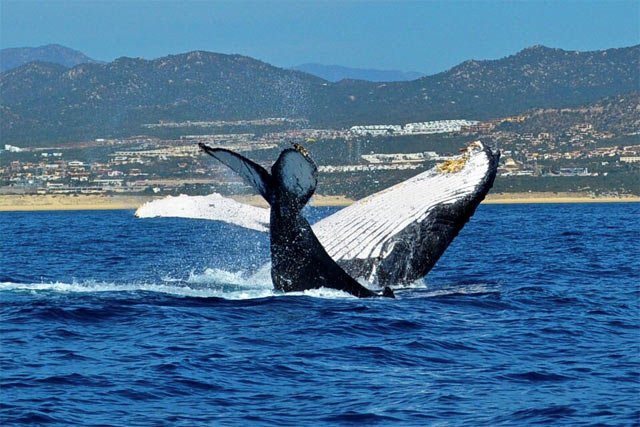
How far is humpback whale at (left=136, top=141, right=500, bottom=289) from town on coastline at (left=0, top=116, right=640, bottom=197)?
7191cm

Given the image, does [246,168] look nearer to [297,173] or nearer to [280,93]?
[297,173]

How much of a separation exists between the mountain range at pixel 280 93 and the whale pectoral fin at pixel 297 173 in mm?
110966

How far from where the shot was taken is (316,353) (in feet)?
36.2

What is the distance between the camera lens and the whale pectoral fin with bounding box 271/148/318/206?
10.8 m

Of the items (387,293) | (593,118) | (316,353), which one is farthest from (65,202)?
(316,353)

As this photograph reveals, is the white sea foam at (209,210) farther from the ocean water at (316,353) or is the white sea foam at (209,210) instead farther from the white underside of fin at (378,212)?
the ocean water at (316,353)

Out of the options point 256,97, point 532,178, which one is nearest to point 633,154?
point 532,178

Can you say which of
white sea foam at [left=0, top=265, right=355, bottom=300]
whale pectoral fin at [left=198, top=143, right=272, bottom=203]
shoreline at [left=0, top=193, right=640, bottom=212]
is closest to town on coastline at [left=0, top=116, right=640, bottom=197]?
shoreline at [left=0, top=193, right=640, bottom=212]

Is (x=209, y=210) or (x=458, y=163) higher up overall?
(x=458, y=163)

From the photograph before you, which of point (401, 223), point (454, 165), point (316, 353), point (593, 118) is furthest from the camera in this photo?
point (593, 118)

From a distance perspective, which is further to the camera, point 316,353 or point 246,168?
point 246,168

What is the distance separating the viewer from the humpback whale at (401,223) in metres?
13.6

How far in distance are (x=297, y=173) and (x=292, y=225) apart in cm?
113

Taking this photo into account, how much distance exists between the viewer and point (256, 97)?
13800 centimetres
